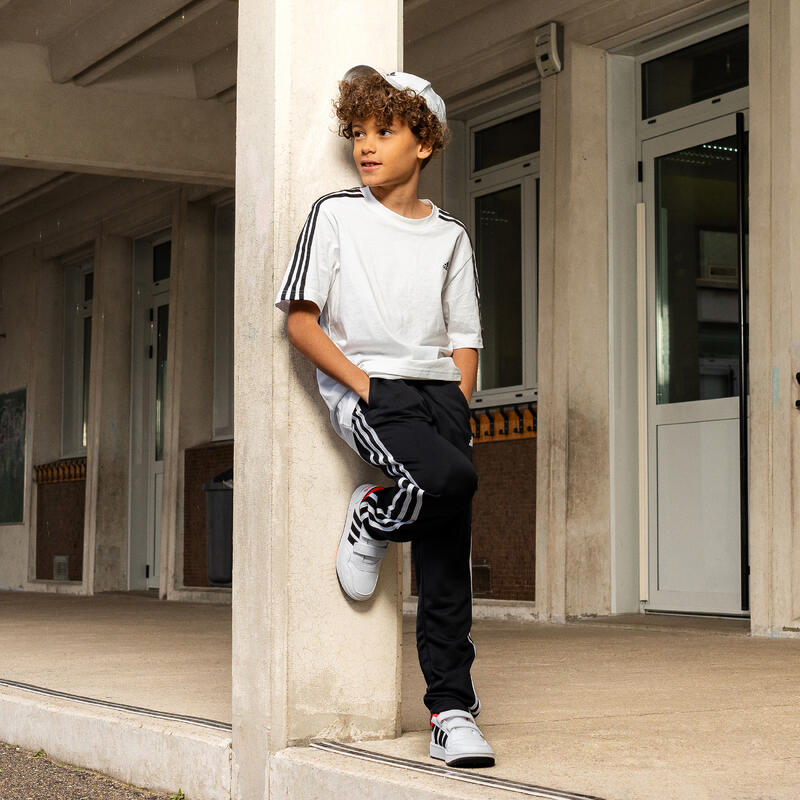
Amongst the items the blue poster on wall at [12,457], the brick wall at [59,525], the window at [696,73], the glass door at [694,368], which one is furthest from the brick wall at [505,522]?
the blue poster on wall at [12,457]

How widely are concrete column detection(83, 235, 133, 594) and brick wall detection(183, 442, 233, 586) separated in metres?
1.45

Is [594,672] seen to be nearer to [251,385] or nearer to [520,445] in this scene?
[251,385]

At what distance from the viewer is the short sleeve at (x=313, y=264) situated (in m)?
2.85

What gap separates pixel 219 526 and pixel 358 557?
817cm

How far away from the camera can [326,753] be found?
2867mm

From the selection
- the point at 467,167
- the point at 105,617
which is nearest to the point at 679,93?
the point at 467,167

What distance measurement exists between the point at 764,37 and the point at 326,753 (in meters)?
4.83

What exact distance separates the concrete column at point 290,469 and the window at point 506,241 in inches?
218

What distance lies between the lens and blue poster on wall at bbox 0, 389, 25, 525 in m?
14.7

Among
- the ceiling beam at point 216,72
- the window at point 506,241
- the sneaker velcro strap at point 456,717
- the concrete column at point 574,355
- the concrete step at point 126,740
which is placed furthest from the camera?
the ceiling beam at point 216,72

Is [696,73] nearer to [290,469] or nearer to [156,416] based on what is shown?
[290,469]

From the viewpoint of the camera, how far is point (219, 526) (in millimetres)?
10984

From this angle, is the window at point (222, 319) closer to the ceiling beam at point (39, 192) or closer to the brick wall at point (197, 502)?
the brick wall at point (197, 502)

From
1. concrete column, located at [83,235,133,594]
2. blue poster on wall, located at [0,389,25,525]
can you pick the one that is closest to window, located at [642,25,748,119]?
concrete column, located at [83,235,133,594]
